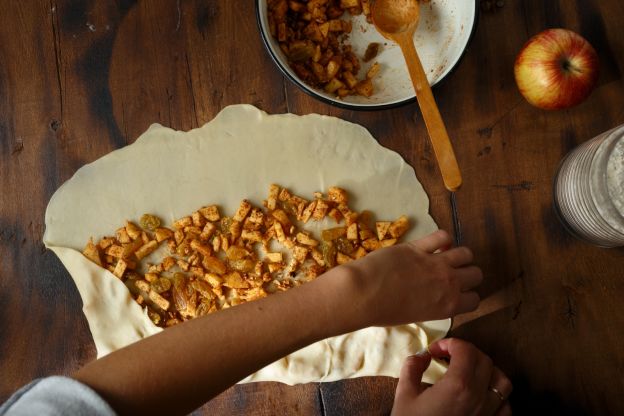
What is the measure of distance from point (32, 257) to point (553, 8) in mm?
1249

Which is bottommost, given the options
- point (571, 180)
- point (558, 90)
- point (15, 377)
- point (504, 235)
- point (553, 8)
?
point (15, 377)

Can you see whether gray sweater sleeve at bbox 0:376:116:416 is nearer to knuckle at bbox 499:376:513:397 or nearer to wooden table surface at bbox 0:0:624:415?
wooden table surface at bbox 0:0:624:415

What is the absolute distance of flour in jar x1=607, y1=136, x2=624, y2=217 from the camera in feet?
2.85

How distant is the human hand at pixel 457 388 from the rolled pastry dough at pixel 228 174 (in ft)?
0.84

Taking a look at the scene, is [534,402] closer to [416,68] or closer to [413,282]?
[413,282]

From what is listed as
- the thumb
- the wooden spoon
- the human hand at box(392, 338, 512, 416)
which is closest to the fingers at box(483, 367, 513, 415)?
the human hand at box(392, 338, 512, 416)

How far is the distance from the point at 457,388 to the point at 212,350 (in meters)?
0.49

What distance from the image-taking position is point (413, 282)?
0.90 m

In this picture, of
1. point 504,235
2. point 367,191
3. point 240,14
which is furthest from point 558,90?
point 240,14

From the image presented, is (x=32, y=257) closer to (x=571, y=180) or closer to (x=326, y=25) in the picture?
(x=326, y=25)

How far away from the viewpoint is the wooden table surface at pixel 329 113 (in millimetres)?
1037

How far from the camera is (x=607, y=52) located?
42.8 inches

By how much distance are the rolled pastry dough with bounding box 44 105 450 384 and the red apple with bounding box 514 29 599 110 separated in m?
0.31

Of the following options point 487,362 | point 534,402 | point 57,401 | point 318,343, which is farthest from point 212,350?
point 534,402
